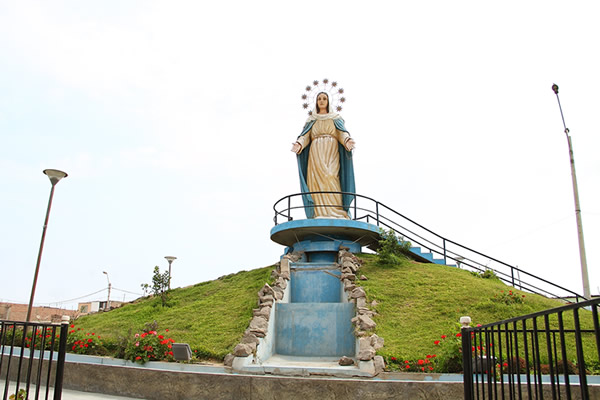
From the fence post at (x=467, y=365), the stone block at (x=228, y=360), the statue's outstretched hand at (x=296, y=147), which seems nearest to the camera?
the fence post at (x=467, y=365)

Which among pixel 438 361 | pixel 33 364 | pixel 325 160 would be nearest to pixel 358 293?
pixel 438 361

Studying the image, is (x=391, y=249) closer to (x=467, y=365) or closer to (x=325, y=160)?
(x=325, y=160)

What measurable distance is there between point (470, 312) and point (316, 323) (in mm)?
3367

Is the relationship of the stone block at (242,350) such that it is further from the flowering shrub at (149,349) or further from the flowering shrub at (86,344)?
the flowering shrub at (86,344)

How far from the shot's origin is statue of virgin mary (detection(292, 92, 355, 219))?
16266mm

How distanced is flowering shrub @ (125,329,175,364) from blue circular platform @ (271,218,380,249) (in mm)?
6221

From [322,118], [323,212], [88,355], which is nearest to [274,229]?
[323,212]

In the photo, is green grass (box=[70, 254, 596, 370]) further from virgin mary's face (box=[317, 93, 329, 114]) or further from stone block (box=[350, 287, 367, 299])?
virgin mary's face (box=[317, 93, 329, 114])

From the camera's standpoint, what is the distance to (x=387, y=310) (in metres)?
10.6

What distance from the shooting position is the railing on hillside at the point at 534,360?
2.56 metres

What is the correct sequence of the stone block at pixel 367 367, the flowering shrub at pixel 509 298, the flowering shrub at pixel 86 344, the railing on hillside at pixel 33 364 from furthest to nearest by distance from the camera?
1. the flowering shrub at pixel 509 298
2. the flowering shrub at pixel 86 344
3. the stone block at pixel 367 367
4. the railing on hillside at pixel 33 364

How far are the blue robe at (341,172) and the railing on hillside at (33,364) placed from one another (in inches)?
340

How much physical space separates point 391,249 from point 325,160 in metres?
4.09

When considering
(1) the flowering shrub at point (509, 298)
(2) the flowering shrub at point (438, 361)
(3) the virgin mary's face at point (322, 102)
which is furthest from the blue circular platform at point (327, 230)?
(2) the flowering shrub at point (438, 361)
